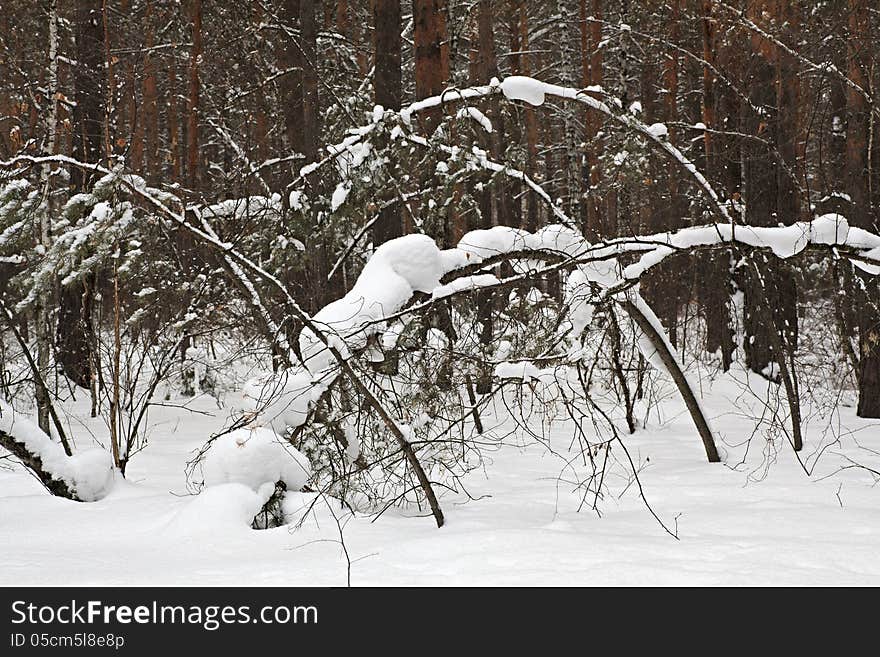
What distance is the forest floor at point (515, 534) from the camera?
3.48 meters

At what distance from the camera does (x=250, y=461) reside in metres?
4.71

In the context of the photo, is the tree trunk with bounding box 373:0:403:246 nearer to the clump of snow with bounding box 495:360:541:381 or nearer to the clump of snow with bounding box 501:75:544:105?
the clump of snow with bounding box 501:75:544:105

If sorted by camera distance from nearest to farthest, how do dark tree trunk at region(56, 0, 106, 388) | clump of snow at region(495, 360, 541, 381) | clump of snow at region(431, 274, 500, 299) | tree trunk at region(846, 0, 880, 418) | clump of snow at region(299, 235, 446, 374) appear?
1. clump of snow at region(495, 360, 541, 381)
2. clump of snow at region(299, 235, 446, 374)
3. clump of snow at region(431, 274, 500, 299)
4. tree trunk at region(846, 0, 880, 418)
5. dark tree trunk at region(56, 0, 106, 388)

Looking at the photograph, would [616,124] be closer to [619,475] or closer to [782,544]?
[619,475]

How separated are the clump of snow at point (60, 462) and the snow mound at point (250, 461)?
3.87 feet

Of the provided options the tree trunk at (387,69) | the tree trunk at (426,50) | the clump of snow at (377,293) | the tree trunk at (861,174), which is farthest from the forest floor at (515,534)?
the tree trunk at (426,50)

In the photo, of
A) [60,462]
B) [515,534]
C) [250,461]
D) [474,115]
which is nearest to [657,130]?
[474,115]

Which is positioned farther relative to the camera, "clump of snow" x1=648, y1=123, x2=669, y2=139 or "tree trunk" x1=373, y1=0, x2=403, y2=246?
"tree trunk" x1=373, y1=0, x2=403, y2=246

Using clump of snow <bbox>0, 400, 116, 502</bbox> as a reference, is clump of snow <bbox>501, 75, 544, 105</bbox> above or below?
above

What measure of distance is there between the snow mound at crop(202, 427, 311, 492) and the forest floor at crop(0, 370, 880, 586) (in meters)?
0.16

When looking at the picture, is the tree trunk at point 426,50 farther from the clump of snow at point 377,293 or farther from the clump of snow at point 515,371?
the clump of snow at point 515,371

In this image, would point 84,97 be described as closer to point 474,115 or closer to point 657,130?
point 474,115

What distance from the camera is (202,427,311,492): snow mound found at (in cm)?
471

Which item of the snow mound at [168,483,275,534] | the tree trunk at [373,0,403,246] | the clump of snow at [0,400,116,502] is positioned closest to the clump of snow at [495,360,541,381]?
the snow mound at [168,483,275,534]
